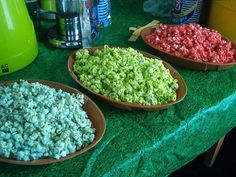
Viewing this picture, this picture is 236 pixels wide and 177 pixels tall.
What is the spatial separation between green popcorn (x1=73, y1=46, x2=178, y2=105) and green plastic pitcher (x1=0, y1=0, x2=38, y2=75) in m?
0.13

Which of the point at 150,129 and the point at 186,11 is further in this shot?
the point at 186,11

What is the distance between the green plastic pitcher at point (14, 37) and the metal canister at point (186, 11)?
46 centimetres

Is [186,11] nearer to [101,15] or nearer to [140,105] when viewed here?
[101,15]

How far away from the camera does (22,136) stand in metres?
0.56

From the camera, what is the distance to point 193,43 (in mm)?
886

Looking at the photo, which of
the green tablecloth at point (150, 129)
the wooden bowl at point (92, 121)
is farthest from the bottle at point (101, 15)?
the wooden bowl at point (92, 121)

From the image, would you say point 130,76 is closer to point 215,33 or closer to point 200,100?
point 200,100

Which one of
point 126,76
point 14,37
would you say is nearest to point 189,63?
point 126,76

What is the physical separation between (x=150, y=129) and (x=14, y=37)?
1.25ft

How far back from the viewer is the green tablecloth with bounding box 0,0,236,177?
584 millimetres

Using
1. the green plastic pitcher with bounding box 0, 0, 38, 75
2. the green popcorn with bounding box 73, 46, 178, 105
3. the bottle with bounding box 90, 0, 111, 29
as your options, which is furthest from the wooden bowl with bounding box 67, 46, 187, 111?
the bottle with bounding box 90, 0, 111, 29

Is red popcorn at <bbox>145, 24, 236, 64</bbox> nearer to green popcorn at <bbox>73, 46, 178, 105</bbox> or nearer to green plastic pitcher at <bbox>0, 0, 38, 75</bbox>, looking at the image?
green popcorn at <bbox>73, 46, 178, 105</bbox>

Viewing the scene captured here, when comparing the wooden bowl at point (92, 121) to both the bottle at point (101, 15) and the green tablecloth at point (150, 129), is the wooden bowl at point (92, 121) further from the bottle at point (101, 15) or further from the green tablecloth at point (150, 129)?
the bottle at point (101, 15)

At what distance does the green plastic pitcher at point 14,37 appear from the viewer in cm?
75
